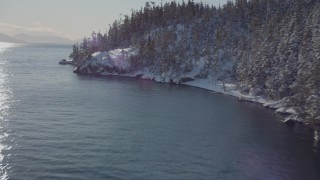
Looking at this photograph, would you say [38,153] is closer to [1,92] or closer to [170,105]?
[170,105]

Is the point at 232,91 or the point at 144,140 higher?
the point at 232,91

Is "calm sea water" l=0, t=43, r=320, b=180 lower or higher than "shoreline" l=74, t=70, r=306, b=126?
lower

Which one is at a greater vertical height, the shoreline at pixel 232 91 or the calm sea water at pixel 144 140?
the shoreline at pixel 232 91

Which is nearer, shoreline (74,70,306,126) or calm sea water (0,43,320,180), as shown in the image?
calm sea water (0,43,320,180)

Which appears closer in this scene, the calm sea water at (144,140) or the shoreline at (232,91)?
the calm sea water at (144,140)

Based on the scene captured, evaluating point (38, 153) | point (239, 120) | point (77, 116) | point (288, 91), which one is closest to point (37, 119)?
point (77, 116)

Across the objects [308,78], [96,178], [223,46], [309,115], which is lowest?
[96,178]

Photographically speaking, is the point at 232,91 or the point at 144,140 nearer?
the point at 144,140

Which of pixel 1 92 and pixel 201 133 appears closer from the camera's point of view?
pixel 201 133
